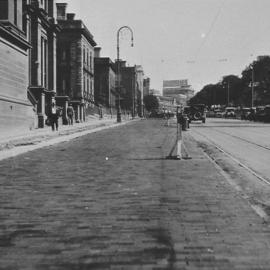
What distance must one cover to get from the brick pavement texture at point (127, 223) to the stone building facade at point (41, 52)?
27.8 metres

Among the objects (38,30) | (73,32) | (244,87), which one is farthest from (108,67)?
(38,30)

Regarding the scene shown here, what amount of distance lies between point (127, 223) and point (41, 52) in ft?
131

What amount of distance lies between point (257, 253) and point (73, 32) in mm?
65021

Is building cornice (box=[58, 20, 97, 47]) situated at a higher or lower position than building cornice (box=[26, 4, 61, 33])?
higher

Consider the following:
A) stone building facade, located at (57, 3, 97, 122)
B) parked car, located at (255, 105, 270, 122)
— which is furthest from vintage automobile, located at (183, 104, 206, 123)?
stone building facade, located at (57, 3, 97, 122)

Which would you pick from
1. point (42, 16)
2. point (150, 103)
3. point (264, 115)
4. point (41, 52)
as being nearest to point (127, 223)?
point (42, 16)

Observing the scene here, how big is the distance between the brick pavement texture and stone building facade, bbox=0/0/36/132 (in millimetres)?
15150

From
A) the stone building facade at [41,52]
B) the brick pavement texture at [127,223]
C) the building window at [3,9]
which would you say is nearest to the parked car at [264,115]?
the stone building facade at [41,52]

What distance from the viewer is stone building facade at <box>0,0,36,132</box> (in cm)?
2495

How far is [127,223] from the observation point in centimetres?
591

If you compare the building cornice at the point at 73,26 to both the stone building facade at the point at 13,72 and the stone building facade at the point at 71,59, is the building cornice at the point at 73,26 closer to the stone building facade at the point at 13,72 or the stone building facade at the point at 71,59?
the stone building facade at the point at 71,59

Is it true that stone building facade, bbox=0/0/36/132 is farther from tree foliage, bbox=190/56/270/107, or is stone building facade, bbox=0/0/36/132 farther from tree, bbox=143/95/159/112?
tree, bbox=143/95/159/112

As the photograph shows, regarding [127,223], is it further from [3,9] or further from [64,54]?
[64,54]

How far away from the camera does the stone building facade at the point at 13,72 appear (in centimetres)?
2495
